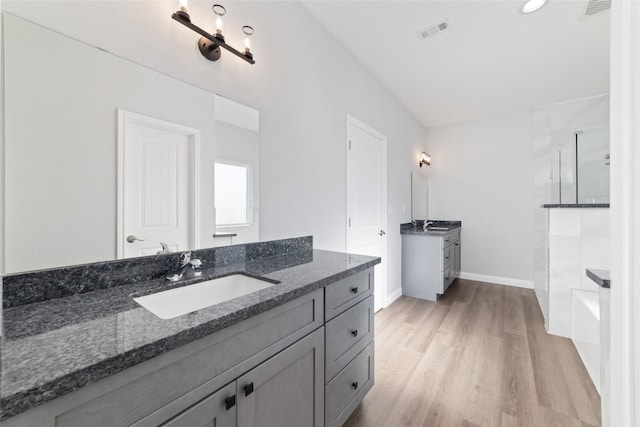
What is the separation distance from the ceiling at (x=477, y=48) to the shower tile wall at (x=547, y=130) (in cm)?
18

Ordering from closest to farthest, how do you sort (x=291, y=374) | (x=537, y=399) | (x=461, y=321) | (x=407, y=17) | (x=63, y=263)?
1. (x=63, y=263)
2. (x=291, y=374)
3. (x=537, y=399)
4. (x=407, y=17)
5. (x=461, y=321)

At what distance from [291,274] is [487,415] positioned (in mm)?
1475

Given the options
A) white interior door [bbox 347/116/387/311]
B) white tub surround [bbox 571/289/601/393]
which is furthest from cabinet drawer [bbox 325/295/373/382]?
white tub surround [bbox 571/289/601/393]

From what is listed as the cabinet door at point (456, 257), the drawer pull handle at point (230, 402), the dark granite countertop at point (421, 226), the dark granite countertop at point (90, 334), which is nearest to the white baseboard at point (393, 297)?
the dark granite countertop at point (421, 226)

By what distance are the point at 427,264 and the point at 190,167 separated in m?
3.14

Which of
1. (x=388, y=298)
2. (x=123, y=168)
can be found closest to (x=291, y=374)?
(x=123, y=168)

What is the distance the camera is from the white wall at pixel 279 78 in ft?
3.58

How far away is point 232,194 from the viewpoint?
5.00 ft

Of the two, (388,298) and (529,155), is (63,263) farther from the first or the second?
(529,155)

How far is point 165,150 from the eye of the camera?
4.05 feet

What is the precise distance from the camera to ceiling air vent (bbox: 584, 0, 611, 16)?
6.31 ft

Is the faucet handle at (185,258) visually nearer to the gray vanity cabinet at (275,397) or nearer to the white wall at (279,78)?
the white wall at (279,78)

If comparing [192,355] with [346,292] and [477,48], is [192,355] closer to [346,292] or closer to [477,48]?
[346,292]

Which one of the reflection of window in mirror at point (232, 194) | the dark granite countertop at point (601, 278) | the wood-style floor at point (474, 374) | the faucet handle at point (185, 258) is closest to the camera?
the dark granite countertop at point (601, 278)
